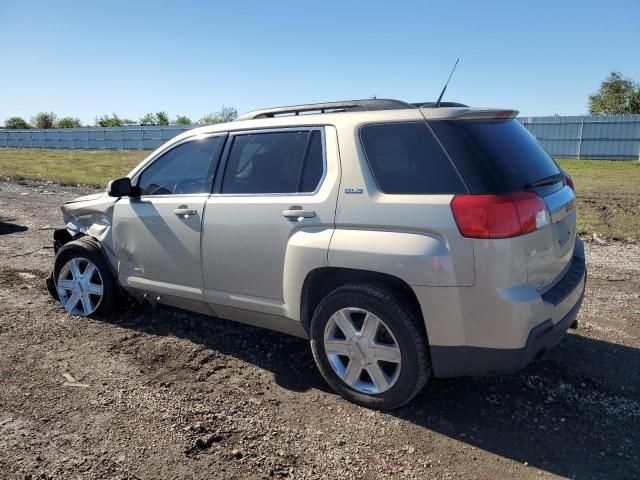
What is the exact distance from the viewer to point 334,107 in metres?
3.62

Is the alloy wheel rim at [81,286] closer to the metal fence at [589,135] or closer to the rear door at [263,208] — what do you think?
the rear door at [263,208]

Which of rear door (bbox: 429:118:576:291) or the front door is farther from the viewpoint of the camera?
the front door

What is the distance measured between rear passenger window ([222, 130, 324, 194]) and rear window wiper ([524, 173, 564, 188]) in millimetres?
1291

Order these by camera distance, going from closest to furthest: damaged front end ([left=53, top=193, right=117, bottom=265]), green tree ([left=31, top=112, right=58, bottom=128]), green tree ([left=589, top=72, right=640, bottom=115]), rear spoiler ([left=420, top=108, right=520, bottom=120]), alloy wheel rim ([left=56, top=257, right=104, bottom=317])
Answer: rear spoiler ([left=420, top=108, right=520, bottom=120])
damaged front end ([left=53, top=193, right=117, bottom=265])
alloy wheel rim ([left=56, top=257, right=104, bottom=317])
green tree ([left=589, top=72, right=640, bottom=115])
green tree ([left=31, top=112, right=58, bottom=128])

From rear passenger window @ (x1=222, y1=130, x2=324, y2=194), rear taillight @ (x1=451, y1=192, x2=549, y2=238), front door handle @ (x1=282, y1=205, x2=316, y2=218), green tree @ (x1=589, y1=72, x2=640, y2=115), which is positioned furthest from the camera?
green tree @ (x1=589, y1=72, x2=640, y2=115)

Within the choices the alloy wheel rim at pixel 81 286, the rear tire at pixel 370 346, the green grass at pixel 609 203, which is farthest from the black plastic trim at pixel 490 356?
the green grass at pixel 609 203

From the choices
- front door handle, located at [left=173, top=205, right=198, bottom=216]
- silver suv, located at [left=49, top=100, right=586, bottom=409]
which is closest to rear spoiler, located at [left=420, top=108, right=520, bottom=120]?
silver suv, located at [left=49, top=100, right=586, bottom=409]

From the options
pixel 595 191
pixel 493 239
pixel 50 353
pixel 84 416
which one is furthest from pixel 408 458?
pixel 595 191

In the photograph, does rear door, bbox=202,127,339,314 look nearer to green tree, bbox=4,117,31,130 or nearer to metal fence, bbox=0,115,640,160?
metal fence, bbox=0,115,640,160

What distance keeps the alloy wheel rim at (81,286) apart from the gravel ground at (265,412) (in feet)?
0.66

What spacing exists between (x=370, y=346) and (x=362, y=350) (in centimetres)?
7

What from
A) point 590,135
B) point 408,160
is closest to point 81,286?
point 408,160

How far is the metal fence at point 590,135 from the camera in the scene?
2586 cm

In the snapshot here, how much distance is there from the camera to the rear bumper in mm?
2863
